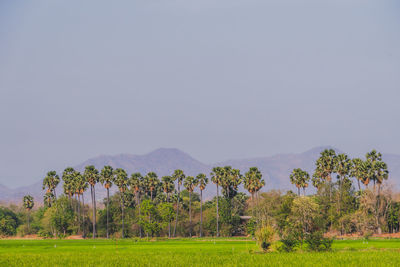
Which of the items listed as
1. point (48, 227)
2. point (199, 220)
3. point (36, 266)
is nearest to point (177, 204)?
point (199, 220)

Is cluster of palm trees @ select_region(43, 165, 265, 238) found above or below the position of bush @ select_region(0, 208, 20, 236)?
above

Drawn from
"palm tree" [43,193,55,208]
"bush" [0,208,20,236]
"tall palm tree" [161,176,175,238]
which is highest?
"tall palm tree" [161,176,175,238]

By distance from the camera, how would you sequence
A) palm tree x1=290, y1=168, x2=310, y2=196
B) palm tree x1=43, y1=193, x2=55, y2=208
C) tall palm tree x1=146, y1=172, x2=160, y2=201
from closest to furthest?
palm tree x1=290, y1=168, x2=310, y2=196, tall palm tree x1=146, y1=172, x2=160, y2=201, palm tree x1=43, y1=193, x2=55, y2=208

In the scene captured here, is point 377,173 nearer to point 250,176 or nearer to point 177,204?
point 250,176

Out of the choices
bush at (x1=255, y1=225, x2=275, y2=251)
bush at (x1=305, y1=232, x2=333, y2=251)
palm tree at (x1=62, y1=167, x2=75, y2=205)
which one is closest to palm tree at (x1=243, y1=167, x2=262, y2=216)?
palm tree at (x1=62, y1=167, x2=75, y2=205)

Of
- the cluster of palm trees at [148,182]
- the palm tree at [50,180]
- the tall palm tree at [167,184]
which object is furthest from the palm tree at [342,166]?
the palm tree at [50,180]

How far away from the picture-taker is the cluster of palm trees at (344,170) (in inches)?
3693

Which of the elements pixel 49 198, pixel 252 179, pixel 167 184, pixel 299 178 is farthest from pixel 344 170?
pixel 49 198

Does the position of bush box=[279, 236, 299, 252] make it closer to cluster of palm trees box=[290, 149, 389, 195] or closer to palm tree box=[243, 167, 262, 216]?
cluster of palm trees box=[290, 149, 389, 195]

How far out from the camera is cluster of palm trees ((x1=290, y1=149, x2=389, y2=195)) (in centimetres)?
9381

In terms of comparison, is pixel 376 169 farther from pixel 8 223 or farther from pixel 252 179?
pixel 8 223

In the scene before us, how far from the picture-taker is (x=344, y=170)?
101 meters

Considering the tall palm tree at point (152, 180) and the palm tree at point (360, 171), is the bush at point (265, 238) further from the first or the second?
the tall palm tree at point (152, 180)

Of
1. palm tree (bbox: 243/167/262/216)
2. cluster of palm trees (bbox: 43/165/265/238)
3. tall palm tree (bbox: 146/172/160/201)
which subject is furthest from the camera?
tall palm tree (bbox: 146/172/160/201)
